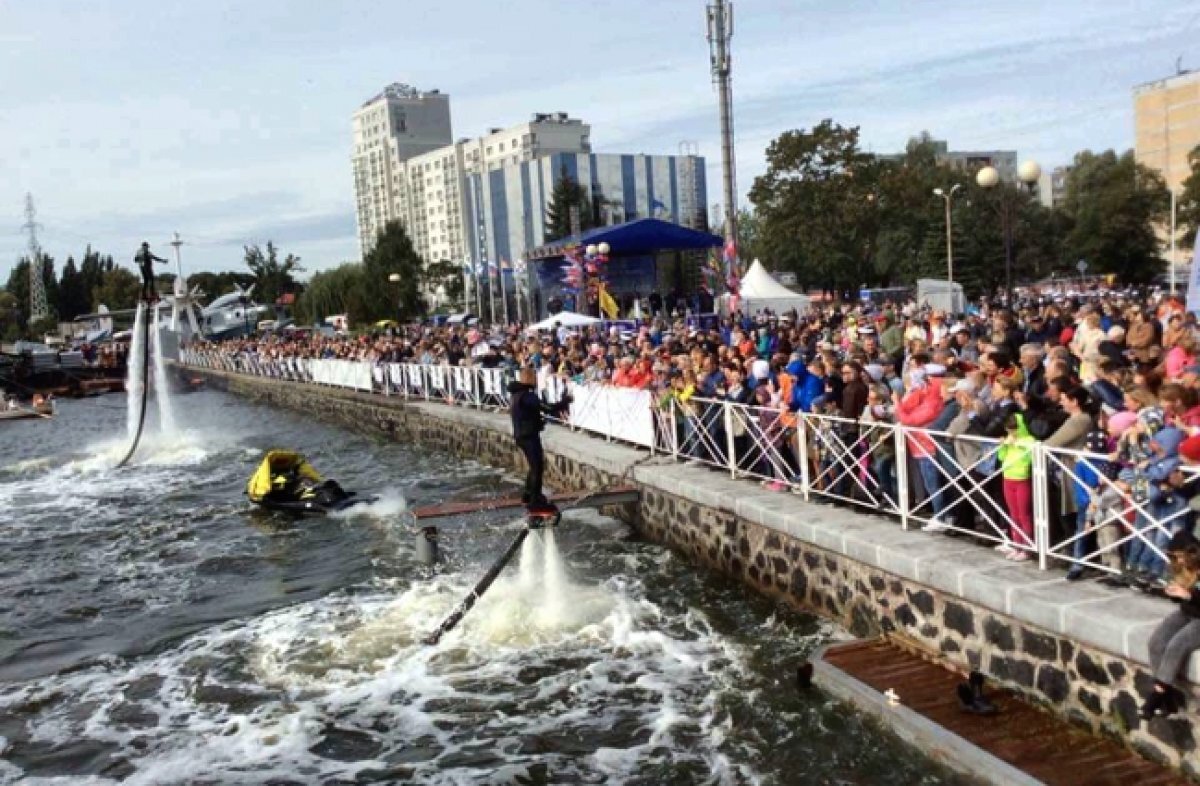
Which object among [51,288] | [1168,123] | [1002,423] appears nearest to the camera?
[1002,423]

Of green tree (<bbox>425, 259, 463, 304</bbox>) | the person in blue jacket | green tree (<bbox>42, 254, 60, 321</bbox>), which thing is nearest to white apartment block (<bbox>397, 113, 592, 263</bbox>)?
green tree (<bbox>425, 259, 463, 304</bbox>)

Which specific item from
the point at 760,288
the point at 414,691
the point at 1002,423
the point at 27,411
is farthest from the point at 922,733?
the point at 27,411

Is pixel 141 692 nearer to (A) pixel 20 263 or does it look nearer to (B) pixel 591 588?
(B) pixel 591 588

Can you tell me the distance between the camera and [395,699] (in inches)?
351

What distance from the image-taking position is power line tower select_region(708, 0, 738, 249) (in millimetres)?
25891

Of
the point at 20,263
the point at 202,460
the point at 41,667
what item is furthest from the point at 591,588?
the point at 20,263

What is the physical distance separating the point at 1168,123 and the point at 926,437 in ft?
376

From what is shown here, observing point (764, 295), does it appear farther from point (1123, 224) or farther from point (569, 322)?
point (1123, 224)

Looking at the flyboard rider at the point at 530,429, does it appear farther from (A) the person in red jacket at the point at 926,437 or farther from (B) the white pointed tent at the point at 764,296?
(B) the white pointed tent at the point at 764,296

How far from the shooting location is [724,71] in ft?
85.3

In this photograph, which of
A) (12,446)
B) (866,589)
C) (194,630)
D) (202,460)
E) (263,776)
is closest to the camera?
(263,776)

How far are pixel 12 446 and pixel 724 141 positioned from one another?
25227 mm

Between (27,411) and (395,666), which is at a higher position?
(27,411)

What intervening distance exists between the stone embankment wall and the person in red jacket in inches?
13.6
